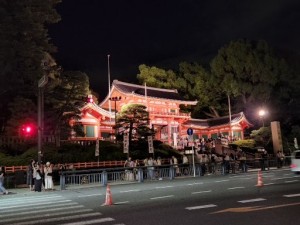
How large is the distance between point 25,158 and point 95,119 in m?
17.7

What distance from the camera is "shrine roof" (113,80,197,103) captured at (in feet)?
170

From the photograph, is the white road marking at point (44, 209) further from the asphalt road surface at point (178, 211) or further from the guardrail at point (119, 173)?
the guardrail at point (119, 173)

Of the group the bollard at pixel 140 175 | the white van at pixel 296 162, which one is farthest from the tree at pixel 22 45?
the white van at pixel 296 162

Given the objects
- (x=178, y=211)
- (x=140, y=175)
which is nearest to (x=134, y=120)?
(x=140, y=175)

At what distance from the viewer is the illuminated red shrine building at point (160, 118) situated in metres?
44.3

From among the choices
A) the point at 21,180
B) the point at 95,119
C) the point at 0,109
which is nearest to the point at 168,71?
the point at 95,119

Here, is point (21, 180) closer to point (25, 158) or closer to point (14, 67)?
point (25, 158)

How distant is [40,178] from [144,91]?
1413 inches

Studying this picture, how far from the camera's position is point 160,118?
5300cm

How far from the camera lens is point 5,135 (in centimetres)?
2947

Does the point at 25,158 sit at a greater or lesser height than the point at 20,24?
lesser

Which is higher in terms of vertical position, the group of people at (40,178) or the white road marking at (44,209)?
the group of people at (40,178)

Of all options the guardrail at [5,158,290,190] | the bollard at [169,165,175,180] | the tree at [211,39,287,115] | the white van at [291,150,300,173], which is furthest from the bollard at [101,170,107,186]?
the tree at [211,39,287,115]

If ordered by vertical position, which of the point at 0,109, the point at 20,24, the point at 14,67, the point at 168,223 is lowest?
the point at 168,223
